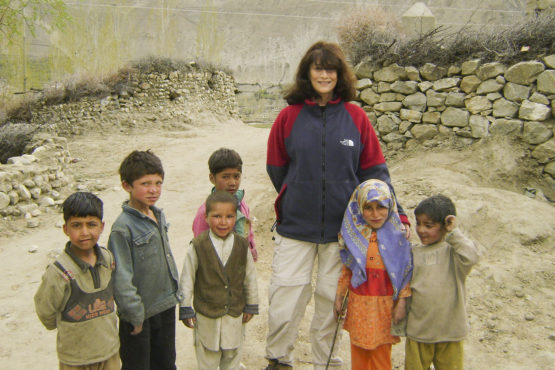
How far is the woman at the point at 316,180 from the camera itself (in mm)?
2105

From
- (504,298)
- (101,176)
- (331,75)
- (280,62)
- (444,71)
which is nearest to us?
(331,75)

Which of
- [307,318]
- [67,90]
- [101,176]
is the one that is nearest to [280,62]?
[67,90]

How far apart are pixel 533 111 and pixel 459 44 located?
123cm

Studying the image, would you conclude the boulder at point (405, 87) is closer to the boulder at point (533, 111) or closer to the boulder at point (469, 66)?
the boulder at point (469, 66)

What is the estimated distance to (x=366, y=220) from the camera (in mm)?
2002

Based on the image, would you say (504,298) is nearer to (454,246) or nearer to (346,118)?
(454,246)

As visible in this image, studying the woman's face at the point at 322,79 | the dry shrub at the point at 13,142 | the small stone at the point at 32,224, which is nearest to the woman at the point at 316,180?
the woman's face at the point at 322,79

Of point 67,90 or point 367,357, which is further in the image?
point 67,90

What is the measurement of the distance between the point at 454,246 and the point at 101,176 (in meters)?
6.82

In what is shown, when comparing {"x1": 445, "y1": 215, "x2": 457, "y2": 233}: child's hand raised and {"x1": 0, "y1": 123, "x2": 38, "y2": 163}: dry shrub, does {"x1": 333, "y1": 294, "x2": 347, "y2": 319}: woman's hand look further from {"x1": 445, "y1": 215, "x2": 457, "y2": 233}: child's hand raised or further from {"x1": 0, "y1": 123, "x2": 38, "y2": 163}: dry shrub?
{"x1": 0, "y1": 123, "x2": 38, "y2": 163}: dry shrub

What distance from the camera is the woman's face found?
2115mm

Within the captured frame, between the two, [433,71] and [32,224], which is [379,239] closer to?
[433,71]

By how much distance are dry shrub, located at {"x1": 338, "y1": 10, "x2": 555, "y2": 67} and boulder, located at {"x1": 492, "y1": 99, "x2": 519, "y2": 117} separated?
19.3 inches

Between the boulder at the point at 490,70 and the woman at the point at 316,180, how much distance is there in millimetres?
3447
